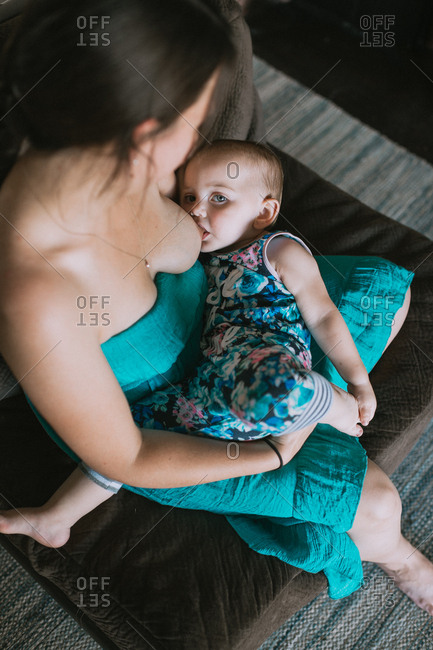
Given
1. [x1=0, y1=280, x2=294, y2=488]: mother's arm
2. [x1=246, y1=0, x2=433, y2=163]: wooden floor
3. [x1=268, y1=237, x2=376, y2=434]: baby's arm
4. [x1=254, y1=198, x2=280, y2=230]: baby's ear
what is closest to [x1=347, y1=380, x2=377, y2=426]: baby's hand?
[x1=268, y1=237, x2=376, y2=434]: baby's arm

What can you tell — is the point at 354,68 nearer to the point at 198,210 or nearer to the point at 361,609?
the point at 198,210

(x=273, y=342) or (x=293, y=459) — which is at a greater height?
(x=273, y=342)

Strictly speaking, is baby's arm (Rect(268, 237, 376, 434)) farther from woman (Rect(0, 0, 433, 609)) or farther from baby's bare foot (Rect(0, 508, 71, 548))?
baby's bare foot (Rect(0, 508, 71, 548))

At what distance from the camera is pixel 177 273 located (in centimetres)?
106

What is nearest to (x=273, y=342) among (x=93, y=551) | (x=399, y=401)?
(x=399, y=401)

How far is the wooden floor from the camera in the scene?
7.60 ft

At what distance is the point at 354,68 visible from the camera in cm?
250

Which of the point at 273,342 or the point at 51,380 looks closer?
the point at 51,380

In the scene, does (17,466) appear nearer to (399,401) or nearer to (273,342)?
(273,342)

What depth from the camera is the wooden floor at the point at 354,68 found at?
2.32 metres

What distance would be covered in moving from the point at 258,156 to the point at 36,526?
81cm

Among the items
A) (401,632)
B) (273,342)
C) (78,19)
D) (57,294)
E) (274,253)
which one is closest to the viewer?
(78,19)

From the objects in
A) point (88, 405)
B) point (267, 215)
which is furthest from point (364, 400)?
point (88, 405)

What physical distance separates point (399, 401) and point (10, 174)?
87cm
